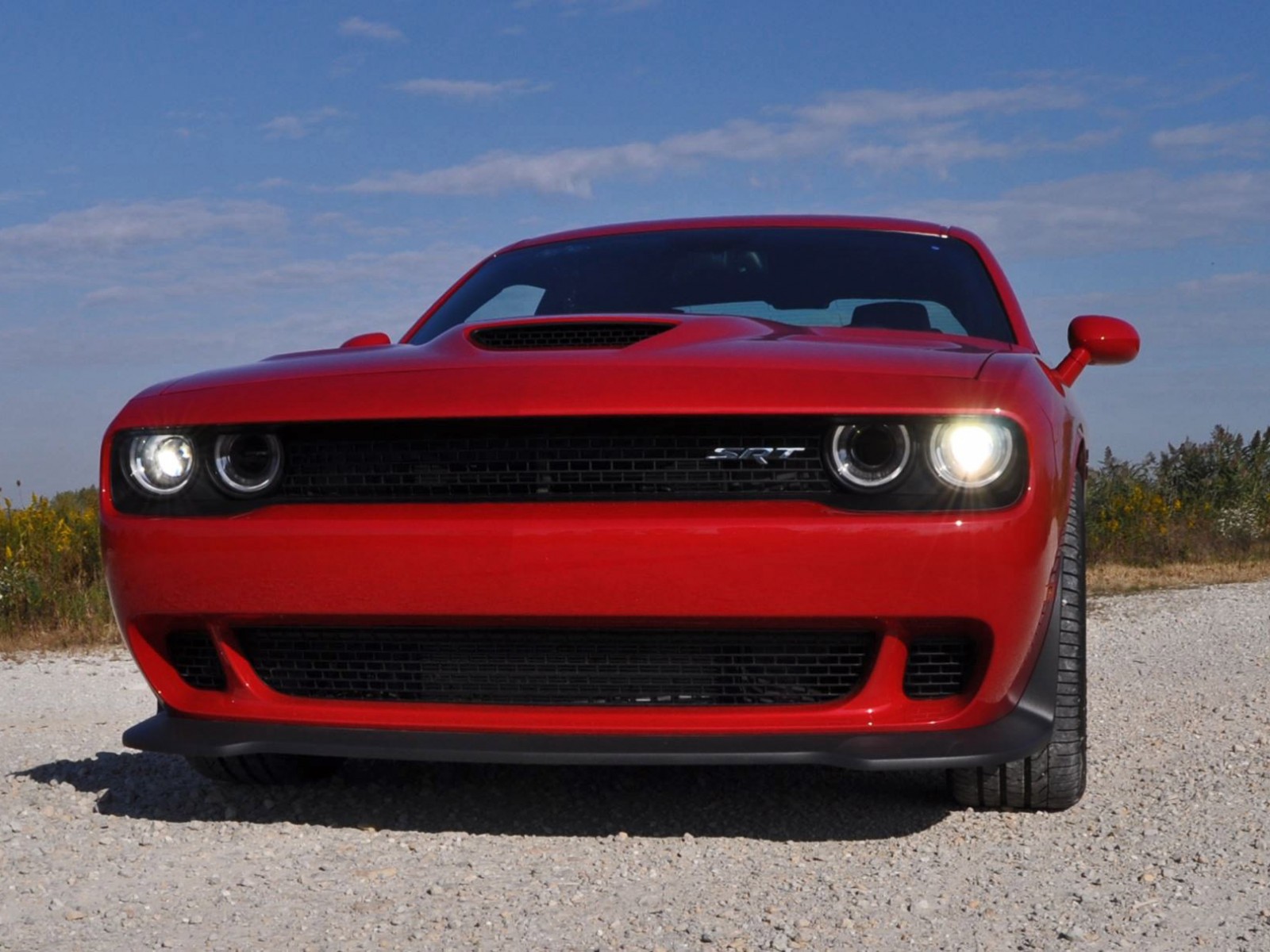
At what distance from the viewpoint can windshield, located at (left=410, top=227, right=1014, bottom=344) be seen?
389cm

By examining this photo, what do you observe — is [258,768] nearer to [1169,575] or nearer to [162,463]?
[162,463]

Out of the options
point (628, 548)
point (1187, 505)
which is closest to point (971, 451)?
point (628, 548)

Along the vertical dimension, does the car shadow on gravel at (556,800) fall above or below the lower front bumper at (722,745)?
below

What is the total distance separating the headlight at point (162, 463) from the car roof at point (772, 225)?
1858 mm

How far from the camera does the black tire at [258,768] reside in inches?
136

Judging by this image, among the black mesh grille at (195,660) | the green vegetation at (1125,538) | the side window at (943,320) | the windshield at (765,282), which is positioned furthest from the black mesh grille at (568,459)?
the green vegetation at (1125,538)

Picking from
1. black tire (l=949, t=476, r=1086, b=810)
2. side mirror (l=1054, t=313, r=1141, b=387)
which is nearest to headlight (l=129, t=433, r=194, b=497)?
black tire (l=949, t=476, r=1086, b=810)

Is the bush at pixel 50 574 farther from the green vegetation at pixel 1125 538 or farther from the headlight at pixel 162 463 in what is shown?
the headlight at pixel 162 463

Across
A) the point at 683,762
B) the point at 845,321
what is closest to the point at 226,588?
the point at 683,762

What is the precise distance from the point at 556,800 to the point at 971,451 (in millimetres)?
1343

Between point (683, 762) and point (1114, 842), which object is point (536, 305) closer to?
point (683, 762)

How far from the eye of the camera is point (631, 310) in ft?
13.0

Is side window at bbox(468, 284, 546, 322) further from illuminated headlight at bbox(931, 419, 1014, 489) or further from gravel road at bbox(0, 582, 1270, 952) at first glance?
illuminated headlight at bbox(931, 419, 1014, 489)

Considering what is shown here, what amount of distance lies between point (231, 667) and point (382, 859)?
0.52 m
